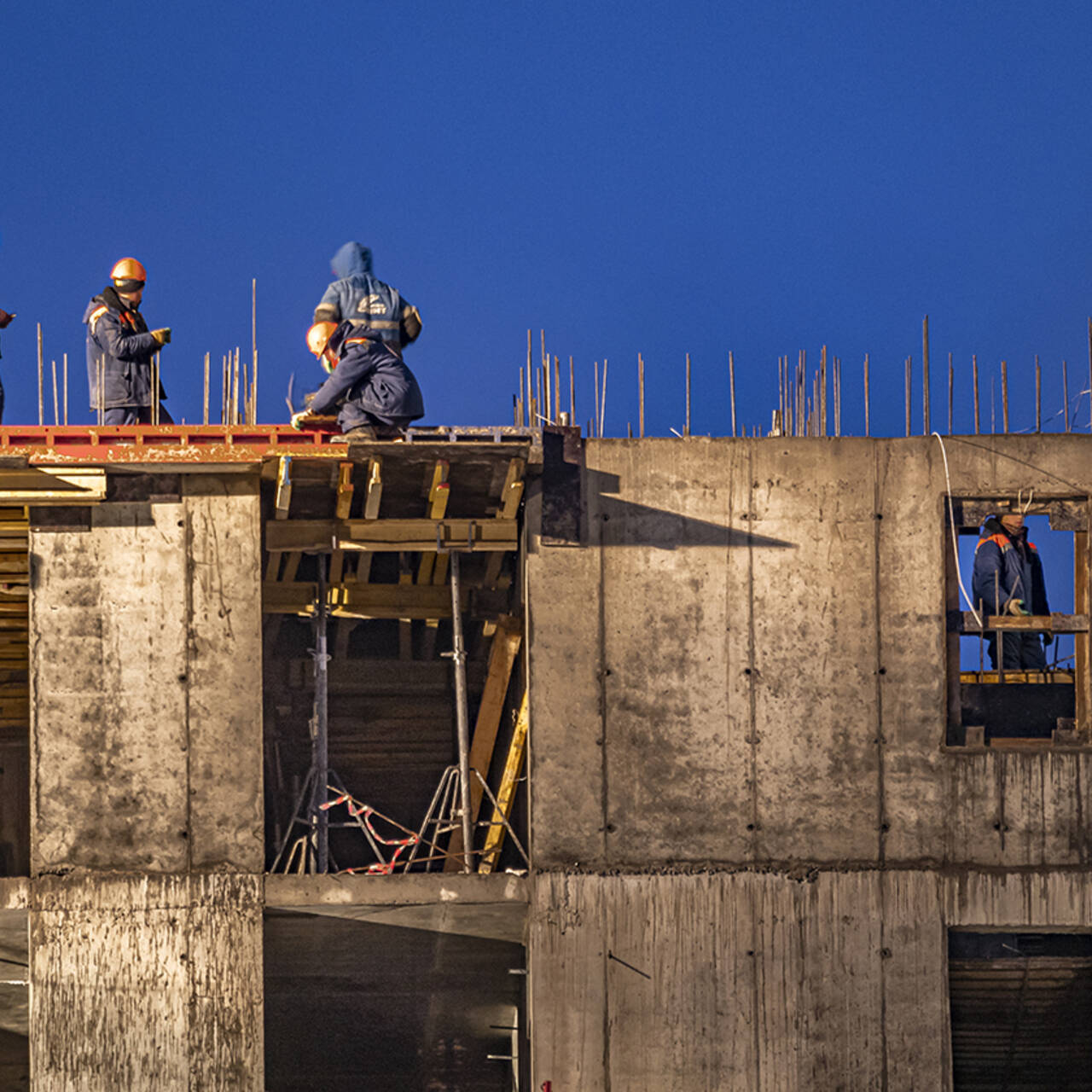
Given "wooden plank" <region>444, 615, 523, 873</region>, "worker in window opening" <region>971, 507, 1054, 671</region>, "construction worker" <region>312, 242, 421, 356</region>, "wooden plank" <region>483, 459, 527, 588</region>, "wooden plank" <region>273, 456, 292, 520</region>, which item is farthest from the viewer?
"wooden plank" <region>444, 615, 523, 873</region>

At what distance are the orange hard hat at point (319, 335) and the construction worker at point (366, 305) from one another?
24cm

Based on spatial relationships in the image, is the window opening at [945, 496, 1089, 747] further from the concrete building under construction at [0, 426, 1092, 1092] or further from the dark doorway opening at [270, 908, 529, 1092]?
the dark doorway opening at [270, 908, 529, 1092]

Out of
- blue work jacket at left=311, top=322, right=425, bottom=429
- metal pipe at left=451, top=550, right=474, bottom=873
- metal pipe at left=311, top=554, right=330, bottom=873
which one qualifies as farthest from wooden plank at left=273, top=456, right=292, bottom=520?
metal pipe at left=451, top=550, right=474, bottom=873

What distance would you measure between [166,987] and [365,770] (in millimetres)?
4439

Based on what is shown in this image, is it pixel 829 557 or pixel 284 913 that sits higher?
pixel 829 557

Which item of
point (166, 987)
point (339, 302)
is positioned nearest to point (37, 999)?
point (166, 987)

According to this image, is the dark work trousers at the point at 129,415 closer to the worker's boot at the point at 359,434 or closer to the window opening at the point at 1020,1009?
the worker's boot at the point at 359,434

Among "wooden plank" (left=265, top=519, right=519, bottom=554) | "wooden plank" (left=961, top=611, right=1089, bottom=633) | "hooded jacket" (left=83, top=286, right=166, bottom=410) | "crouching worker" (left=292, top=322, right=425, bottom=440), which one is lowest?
"wooden plank" (left=961, top=611, right=1089, bottom=633)

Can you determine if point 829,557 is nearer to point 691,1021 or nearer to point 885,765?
point 885,765

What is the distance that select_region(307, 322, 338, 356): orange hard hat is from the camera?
46.1 feet

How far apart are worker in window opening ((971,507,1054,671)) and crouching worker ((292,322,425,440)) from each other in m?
5.56

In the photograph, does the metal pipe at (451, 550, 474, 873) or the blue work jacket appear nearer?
the blue work jacket

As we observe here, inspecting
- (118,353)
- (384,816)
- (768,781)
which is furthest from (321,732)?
(768,781)

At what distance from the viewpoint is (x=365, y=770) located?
16.8m
